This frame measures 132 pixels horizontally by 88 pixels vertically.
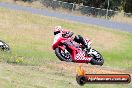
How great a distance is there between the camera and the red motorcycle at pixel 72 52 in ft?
66.6

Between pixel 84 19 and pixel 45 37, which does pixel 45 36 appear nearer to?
pixel 45 37

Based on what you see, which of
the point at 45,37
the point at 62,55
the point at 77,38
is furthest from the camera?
the point at 45,37

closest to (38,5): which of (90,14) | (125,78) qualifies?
(90,14)

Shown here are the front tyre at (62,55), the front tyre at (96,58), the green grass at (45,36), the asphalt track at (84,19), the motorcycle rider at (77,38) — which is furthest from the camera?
the asphalt track at (84,19)

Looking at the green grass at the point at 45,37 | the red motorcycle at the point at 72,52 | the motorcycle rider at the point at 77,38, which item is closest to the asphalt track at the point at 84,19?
the green grass at the point at 45,37

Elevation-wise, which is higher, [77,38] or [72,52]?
[77,38]

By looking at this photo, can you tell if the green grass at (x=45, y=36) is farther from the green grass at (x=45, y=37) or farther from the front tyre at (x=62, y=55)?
the front tyre at (x=62, y=55)

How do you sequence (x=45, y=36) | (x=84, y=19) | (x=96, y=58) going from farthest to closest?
1. (x=84, y=19)
2. (x=45, y=36)
3. (x=96, y=58)

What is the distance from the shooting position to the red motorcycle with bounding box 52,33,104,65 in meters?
20.3

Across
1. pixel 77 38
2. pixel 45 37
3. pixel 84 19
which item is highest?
pixel 77 38

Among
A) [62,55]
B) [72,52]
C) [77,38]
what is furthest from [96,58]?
[62,55]

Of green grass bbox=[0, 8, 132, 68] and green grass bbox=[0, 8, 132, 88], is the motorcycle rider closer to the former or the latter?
green grass bbox=[0, 8, 132, 88]

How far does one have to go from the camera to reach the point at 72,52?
20.9 meters

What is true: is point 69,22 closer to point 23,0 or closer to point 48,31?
point 48,31
